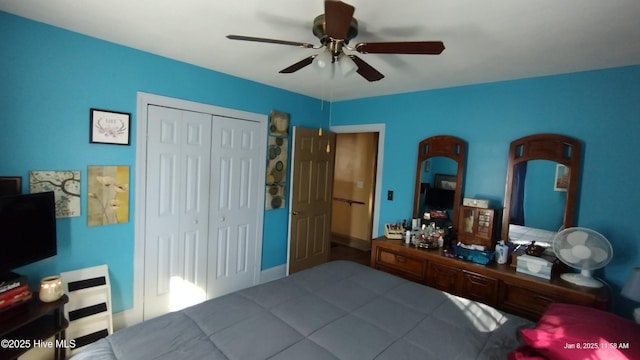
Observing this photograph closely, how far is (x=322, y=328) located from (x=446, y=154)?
2.21 meters

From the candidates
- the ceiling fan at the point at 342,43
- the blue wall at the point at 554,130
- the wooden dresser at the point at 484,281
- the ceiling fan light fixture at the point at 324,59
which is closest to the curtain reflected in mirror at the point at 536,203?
the blue wall at the point at 554,130

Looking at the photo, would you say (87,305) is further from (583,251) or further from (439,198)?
(583,251)

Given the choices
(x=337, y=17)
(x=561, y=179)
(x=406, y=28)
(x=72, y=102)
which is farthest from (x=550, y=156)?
(x=72, y=102)

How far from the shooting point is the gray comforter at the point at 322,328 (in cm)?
128

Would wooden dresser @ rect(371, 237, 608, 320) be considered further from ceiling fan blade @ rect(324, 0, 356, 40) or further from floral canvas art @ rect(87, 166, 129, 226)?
floral canvas art @ rect(87, 166, 129, 226)

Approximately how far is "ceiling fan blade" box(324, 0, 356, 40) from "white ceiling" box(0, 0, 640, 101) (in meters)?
0.24

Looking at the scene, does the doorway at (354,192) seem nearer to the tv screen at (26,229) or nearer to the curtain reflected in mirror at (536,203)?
the curtain reflected in mirror at (536,203)

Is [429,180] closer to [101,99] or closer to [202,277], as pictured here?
[202,277]

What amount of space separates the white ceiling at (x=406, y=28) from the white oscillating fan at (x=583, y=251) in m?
1.28

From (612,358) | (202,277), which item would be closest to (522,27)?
(612,358)

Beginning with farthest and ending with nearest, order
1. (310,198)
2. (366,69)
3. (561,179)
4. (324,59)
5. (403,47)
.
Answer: (310,198) < (561,179) < (366,69) < (324,59) < (403,47)

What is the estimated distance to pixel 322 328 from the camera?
1.48m

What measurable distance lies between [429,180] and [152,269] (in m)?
2.87

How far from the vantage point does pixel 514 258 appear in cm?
234
